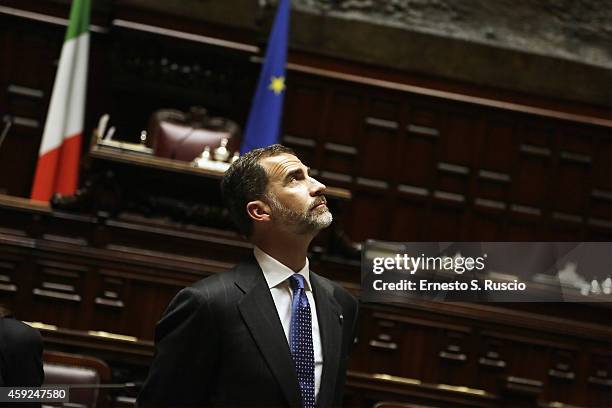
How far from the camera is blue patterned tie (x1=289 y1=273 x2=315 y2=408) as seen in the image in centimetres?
205

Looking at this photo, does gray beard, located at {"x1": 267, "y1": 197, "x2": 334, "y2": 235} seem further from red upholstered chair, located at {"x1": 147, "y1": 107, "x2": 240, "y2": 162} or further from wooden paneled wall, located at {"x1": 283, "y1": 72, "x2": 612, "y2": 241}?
wooden paneled wall, located at {"x1": 283, "y1": 72, "x2": 612, "y2": 241}

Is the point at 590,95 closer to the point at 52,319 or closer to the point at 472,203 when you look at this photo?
the point at 472,203

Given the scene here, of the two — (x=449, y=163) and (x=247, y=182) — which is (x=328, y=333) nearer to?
(x=247, y=182)

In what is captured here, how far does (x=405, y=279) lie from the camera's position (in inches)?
72.3

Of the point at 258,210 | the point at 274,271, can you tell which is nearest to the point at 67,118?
the point at 258,210

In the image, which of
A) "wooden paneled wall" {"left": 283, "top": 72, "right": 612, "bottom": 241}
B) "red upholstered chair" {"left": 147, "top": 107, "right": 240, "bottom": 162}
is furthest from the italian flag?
"wooden paneled wall" {"left": 283, "top": 72, "right": 612, "bottom": 241}

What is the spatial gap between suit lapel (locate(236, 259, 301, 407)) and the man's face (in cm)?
17

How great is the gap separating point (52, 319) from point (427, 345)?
1974mm

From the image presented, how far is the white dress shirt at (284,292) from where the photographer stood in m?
2.13

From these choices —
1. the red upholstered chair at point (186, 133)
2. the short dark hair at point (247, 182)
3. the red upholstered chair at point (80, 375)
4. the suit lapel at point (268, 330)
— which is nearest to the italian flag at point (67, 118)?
the red upholstered chair at point (186, 133)

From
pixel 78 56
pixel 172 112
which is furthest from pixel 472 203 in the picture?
pixel 78 56

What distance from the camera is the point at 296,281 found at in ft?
7.25

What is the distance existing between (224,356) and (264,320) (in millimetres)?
126

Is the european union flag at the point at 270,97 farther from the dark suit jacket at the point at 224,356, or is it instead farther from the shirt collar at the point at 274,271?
the dark suit jacket at the point at 224,356
